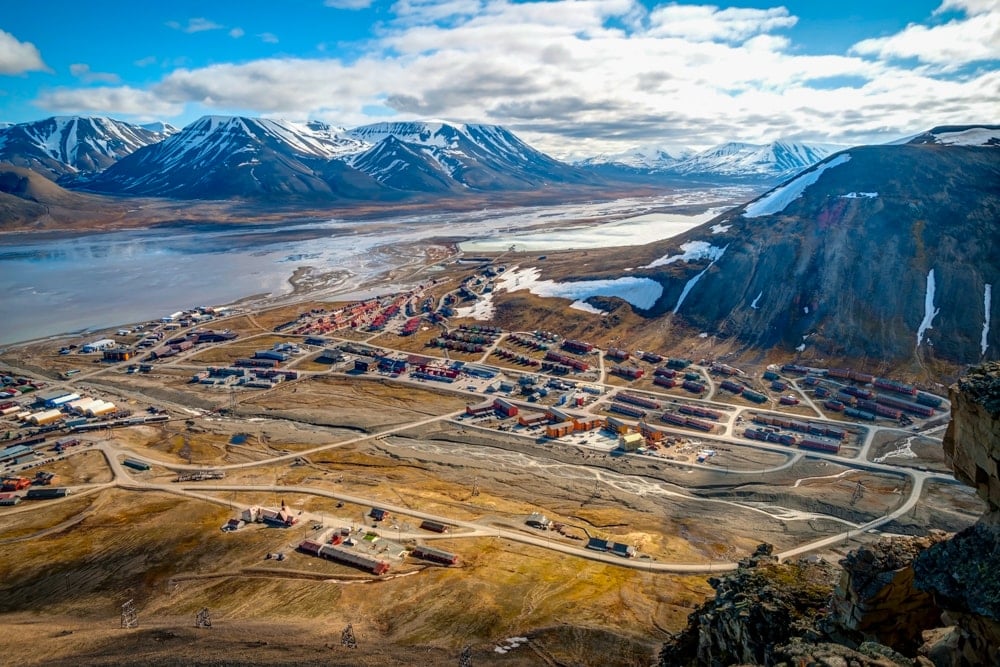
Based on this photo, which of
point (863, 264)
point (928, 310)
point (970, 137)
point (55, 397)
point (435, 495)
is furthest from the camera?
point (970, 137)

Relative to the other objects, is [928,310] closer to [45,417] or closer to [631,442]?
[631,442]

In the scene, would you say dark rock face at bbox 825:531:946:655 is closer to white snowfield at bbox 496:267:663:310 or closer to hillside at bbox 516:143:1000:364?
hillside at bbox 516:143:1000:364

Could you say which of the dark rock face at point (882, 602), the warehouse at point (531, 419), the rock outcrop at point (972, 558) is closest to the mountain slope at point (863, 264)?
the warehouse at point (531, 419)

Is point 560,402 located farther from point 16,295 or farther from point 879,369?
point 16,295

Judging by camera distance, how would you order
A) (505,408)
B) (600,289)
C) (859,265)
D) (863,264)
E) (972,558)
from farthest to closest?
(600,289) < (859,265) < (863,264) < (505,408) < (972,558)

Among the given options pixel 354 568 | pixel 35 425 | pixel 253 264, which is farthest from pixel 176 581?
pixel 253 264

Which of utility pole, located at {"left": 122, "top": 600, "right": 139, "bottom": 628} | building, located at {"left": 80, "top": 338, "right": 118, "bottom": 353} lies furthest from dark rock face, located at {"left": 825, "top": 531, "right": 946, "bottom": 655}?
building, located at {"left": 80, "top": 338, "right": 118, "bottom": 353}

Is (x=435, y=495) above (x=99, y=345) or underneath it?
underneath

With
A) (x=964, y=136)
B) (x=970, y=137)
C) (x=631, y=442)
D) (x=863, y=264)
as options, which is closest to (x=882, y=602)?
(x=631, y=442)
